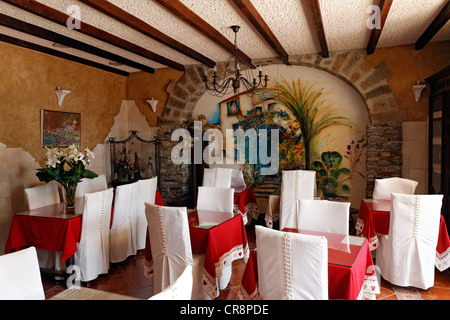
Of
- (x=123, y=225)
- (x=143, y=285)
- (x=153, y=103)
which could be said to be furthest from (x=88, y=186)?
(x=153, y=103)

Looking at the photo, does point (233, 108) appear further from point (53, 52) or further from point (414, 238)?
point (414, 238)

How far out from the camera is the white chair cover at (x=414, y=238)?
2.81 m

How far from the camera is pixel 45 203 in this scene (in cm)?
368

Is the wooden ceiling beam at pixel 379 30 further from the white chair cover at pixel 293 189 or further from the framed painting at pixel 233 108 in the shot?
the framed painting at pixel 233 108

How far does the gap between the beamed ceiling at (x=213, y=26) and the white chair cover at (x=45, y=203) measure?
1.81 meters

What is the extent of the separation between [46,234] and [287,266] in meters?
2.43

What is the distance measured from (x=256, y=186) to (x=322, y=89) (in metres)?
1.98

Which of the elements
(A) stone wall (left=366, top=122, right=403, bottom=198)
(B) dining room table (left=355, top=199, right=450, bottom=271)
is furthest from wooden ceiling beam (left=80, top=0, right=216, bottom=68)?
(B) dining room table (left=355, top=199, right=450, bottom=271)

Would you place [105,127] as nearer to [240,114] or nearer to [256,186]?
[240,114]

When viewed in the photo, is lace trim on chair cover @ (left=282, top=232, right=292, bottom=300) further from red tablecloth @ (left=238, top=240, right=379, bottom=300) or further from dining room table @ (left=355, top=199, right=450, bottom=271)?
dining room table @ (left=355, top=199, right=450, bottom=271)

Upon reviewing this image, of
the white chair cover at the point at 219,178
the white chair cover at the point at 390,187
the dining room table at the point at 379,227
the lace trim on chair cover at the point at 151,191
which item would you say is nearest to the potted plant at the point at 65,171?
the lace trim on chair cover at the point at 151,191

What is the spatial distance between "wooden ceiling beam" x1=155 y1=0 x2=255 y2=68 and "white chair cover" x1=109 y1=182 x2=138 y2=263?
1.95 m

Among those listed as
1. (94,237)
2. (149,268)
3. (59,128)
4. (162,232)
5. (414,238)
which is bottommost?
(149,268)
